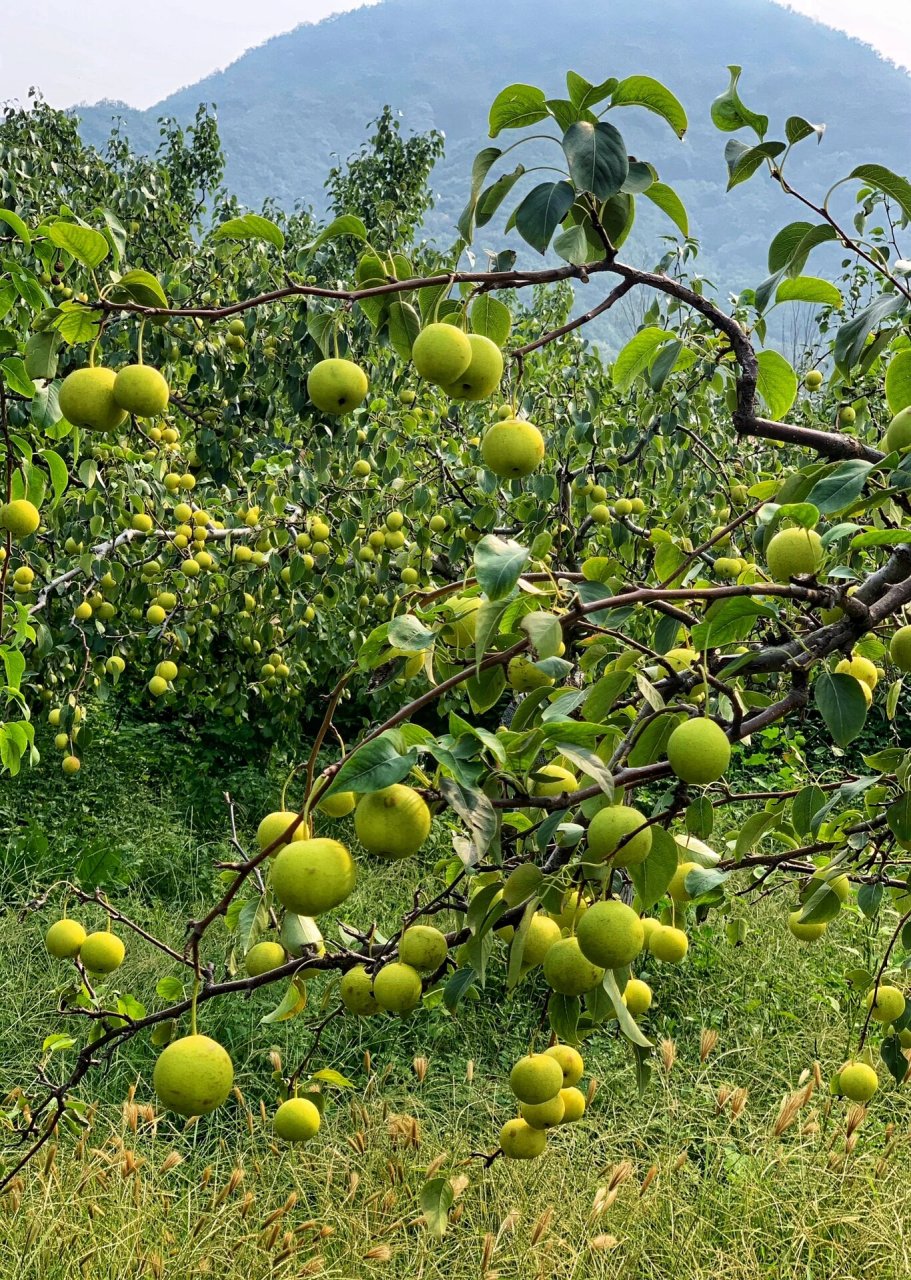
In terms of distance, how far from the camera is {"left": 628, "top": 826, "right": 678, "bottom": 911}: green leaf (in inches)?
33.4

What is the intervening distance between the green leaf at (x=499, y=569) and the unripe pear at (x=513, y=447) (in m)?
0.19

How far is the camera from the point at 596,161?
79cm

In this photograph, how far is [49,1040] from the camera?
154 centimetres

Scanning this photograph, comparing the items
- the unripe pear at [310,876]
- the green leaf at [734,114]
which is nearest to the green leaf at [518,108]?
the green leaf at [734,114]

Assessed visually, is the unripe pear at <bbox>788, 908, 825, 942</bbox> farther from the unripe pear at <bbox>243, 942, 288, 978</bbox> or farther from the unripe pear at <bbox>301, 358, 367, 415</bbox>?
the unripe pear at <bbox>301, 358, 367, 415</bbox>

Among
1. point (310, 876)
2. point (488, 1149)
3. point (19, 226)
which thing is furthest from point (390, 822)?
point (488, 1149)

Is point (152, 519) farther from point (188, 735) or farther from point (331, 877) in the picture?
point (188, 735)

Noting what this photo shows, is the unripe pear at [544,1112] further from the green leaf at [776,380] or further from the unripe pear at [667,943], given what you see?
the green leaf at [776,380]

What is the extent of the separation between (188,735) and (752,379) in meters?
Result: 5.65

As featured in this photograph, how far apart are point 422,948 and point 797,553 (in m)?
0.50

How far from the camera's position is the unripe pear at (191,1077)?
2.49 ft

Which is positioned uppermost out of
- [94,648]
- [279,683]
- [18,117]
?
[18,117]

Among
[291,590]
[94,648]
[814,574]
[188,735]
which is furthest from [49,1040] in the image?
[188,735]

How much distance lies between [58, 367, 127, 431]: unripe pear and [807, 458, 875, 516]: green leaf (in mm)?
596
